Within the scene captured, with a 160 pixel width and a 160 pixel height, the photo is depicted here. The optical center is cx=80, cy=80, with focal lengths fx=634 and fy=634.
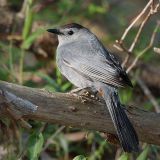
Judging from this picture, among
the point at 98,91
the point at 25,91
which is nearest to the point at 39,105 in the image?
the point at 25,91

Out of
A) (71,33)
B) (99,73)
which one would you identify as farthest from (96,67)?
(71,33)

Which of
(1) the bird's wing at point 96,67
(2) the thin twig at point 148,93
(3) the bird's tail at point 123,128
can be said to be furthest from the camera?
(2) the thin twig at point 148,93

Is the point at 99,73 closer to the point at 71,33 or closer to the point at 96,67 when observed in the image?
the point at 96,67

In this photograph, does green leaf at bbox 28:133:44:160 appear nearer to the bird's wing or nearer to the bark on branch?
the bark on branch

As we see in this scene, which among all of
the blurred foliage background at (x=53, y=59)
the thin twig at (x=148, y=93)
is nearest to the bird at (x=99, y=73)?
the blurred foliage background at (x=53, y=59)

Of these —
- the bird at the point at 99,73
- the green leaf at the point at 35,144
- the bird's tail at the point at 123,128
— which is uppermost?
the bird at the point at 99,73

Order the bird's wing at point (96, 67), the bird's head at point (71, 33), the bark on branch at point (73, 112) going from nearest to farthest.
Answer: the bark on branch at point (73, 112) → the bird's wing at point (96, 67) → the bird's head at point (71, 33)

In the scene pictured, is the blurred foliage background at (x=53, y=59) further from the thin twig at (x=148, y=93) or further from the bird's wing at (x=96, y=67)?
the bird's wing at (x=96, y=67)
